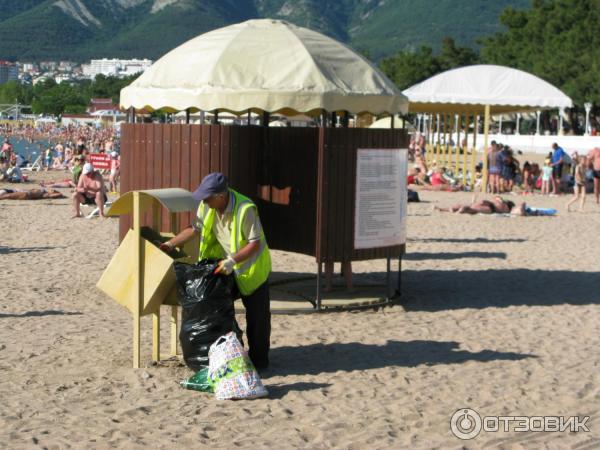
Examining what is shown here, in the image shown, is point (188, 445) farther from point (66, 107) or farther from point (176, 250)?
point (66, 107)

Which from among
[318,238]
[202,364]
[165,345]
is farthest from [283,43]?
[202,364]

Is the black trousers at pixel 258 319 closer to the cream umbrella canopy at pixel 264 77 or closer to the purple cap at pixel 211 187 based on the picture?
the purple cap at pixel 211 187

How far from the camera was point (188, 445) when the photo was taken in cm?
577

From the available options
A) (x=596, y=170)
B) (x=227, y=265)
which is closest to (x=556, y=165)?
(x=596, y=170)

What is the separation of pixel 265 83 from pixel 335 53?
0.98m

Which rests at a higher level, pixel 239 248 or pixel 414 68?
pixel 414 68

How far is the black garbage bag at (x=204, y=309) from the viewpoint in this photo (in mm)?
7000

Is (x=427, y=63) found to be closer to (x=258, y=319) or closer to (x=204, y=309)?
(x=258, y=319)

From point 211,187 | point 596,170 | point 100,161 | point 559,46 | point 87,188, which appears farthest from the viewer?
point 559,46

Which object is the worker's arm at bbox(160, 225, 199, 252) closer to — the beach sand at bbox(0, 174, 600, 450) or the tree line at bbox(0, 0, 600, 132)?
the beach sand at bbox(0, 174, 600, 450)

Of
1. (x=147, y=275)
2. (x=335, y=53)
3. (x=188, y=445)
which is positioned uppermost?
(x=335, y=53)

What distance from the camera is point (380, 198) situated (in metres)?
10.1

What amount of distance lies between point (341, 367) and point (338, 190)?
252cm

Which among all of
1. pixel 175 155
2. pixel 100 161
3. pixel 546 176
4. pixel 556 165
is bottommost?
pixel 546 176
